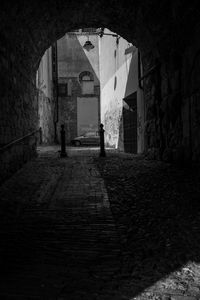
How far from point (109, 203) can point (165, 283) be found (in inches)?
81.2

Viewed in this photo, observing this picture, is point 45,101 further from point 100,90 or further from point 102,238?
point 102,238

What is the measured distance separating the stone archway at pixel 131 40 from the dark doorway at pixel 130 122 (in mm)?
2244

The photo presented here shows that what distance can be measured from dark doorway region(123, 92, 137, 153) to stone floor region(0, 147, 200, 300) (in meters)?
5.44

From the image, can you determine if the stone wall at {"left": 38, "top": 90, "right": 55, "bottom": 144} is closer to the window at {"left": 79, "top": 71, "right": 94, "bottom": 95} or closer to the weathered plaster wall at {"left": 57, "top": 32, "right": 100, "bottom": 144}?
the weathered plaster wall at {"left": 57, "top": 32, "right": 100, "bottom": 144}

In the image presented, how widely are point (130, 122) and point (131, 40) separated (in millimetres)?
3500

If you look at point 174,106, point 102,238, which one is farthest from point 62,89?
point 102,238

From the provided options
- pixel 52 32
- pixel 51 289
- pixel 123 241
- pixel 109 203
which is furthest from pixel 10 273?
pixel 52 32

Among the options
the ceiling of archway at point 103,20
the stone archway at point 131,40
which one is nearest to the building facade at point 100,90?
the stone archway at point 131,40

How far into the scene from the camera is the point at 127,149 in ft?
38.8

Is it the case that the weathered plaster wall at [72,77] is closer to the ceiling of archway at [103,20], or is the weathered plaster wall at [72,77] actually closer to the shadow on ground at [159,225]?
the ceiling of archway at [103,20]

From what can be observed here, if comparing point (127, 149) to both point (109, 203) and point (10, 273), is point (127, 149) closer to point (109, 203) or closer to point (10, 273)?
point (109, 203)

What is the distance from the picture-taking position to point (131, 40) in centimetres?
864

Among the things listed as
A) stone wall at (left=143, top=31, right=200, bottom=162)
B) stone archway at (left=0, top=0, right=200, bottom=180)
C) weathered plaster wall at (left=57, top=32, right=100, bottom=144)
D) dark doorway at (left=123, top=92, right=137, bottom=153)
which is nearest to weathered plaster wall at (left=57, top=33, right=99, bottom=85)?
weathered plaster wall at (left=57, top=32, right=100, bottom=144)

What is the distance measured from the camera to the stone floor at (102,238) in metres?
2.22
